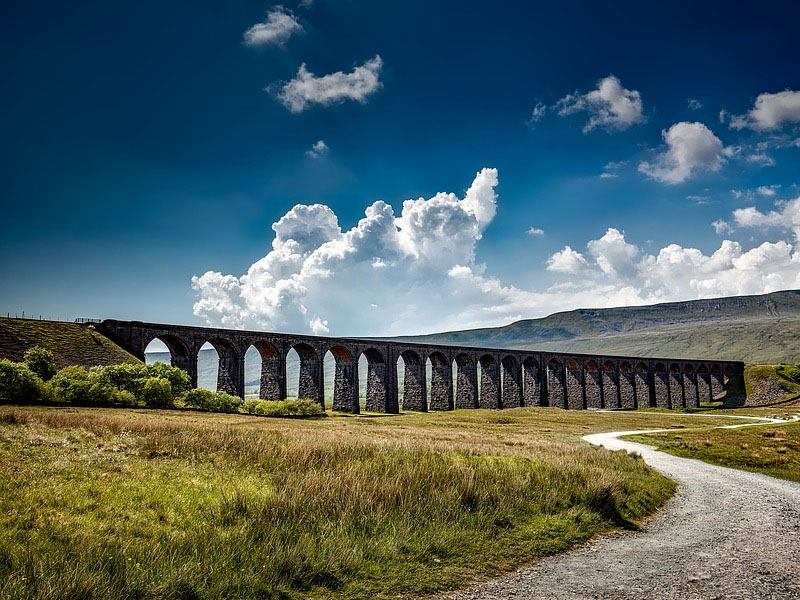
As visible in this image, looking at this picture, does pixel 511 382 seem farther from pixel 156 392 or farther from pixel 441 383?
pixel 156 392

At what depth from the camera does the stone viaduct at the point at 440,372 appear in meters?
48.1

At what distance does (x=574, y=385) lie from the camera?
86562 mm

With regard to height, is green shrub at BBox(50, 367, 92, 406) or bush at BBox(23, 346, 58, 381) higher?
bush at BBox(23, 346, 58, 381)

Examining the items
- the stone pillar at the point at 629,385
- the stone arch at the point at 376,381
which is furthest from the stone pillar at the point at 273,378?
the stone pillar at the point at 629,385

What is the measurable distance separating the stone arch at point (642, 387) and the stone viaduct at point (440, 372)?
19 cm

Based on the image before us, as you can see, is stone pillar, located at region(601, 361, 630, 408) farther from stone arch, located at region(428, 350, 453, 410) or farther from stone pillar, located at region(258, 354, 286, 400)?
stone pillar, located at region(258, 354, 286, 400)

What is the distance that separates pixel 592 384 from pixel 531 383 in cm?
1587

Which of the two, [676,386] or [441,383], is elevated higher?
[441,383]

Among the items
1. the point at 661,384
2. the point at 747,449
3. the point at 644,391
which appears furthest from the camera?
the point at 661,384

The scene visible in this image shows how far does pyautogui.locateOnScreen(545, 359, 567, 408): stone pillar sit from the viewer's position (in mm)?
84000

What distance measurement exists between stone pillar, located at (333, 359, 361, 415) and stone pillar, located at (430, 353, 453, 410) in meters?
15.1

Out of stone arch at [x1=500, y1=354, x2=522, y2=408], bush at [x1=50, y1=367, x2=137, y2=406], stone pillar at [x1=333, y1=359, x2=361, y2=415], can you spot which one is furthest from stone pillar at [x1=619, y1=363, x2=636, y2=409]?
bush at [x1=50, y1=367, x2=137, y2=406]

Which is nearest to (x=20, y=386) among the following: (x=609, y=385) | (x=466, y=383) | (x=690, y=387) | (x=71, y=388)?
(x=71, y=388)

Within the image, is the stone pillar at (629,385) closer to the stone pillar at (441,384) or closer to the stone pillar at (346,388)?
the stone pillar at (441,384)
